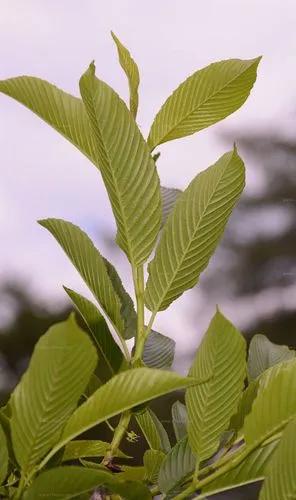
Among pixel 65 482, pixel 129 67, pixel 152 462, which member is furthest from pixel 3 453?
pixel 129 67

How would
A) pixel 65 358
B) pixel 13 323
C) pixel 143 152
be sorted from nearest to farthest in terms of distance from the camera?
pixel 65 358, pixel 143 152, pixel 13 323

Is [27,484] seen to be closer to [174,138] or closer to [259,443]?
[259,443]

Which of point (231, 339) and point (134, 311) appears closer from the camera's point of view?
point (231, 339)

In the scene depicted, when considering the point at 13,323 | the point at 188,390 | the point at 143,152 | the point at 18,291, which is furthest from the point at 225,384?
the point at 18,291

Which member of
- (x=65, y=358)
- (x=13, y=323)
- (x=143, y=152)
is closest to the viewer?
(x=65, y=358)

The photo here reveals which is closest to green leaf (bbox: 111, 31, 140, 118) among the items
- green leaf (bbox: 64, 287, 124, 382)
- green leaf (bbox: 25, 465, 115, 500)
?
green leaf (bbox: 64, 287, 124, 382)

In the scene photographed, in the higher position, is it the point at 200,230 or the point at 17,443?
the point at 200,230
